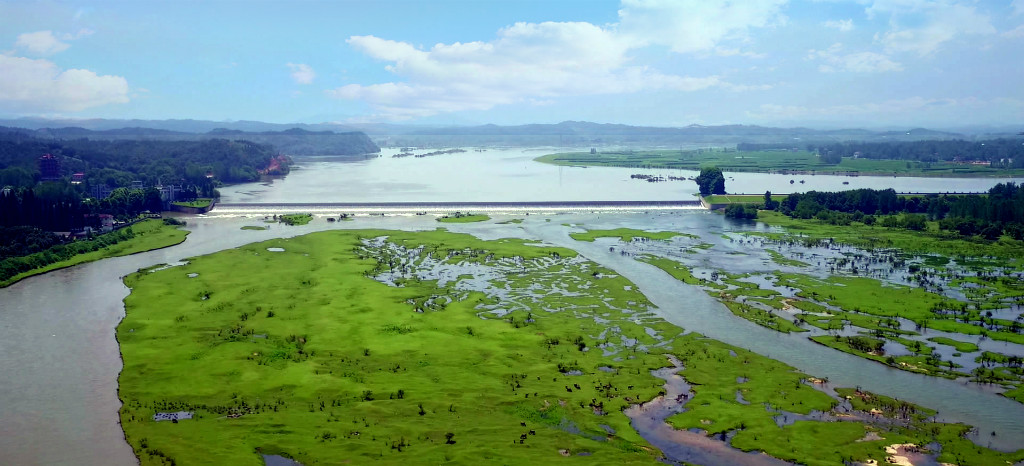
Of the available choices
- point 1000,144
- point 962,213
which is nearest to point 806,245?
point 962,213

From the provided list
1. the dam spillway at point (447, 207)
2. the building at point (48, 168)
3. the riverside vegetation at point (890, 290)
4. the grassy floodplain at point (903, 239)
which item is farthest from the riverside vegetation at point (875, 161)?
the building at point (48, 168)

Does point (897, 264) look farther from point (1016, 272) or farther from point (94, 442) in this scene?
point (94, 442)

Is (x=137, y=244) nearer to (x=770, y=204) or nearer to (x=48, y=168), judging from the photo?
(x=48, y=168)

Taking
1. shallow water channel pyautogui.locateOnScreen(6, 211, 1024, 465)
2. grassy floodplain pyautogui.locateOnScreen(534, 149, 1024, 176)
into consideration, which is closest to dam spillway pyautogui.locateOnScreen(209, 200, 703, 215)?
shallow water channel pyautogui.locateOnScreen(6, 211, 1024, 465)

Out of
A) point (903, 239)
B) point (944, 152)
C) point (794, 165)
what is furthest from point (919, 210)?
point (944, 152)

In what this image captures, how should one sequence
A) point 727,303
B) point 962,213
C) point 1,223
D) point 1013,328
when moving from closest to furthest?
point 1013,328, point 727,303, point 1,223, point 962,213

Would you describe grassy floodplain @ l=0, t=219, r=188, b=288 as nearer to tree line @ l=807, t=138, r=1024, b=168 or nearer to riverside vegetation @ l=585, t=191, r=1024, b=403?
riverside vegetation @ l=585, t=191, r=1024, b=403
